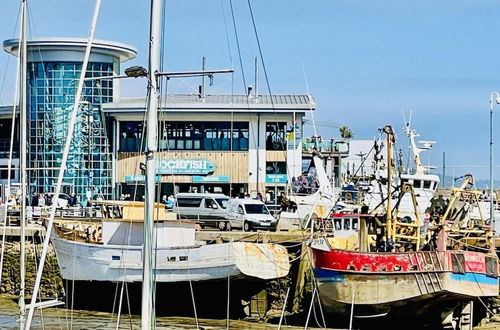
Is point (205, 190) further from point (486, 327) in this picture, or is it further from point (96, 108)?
point (486, 327)

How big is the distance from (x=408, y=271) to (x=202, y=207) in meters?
16.9

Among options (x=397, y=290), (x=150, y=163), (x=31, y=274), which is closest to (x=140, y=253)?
(x=31, y=274)

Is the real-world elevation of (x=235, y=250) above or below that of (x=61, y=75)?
below

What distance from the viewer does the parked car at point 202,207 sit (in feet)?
138

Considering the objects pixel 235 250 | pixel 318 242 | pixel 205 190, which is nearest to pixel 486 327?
pixel 318 242

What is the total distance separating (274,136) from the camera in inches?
2256

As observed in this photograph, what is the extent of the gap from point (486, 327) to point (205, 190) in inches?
1190

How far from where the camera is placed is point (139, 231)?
3228 centimetres

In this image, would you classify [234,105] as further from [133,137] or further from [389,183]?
[389,183]

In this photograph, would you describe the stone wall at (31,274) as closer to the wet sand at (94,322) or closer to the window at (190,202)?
the wet sand at (94,322)

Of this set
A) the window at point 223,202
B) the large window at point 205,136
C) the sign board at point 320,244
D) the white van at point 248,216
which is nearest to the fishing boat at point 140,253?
the sign board at point 320,244

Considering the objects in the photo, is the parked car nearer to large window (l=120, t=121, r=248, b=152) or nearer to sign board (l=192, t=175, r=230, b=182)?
sign board (l=192, t=175, r=230, b=182)

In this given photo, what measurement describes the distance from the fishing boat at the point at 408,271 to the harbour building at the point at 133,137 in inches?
1054

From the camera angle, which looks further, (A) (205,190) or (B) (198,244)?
(A) (205,190)
